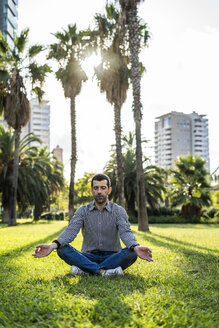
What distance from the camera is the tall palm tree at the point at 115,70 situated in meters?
20.2

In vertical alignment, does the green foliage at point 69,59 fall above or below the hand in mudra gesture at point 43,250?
above

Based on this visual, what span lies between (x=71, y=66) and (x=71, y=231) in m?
20.3

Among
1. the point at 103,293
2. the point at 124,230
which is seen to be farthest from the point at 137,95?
the point at 103,293

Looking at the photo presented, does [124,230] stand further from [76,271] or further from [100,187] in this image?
[76,271]

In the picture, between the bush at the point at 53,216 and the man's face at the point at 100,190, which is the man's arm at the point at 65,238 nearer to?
the man's face at the point at 100,190

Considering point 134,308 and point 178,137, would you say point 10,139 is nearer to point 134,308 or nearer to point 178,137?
point 134,308

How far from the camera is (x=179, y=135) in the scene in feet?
534

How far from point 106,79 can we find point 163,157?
15005cm

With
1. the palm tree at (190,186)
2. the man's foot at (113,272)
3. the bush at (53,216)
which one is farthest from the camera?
the bush at (53,216)

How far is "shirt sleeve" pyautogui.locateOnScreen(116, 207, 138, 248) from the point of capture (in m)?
4.88

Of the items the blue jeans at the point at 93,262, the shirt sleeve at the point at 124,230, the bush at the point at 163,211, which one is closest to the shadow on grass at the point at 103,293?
the blue jeans at the point at 93,262

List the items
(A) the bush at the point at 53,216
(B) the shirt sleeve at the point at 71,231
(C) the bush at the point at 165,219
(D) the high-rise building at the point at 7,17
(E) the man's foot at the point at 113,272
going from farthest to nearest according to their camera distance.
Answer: (D) the high-rise building at the point at 7,17 → (A) the bush at the point at 53,216 → (C) the bush at the point at 165,219 → (B) the shirt sleeve at the point at 71,231 → (E) the man's foot at the point at 113,272

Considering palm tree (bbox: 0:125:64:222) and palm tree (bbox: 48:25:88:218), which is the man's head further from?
palm tree (bbox: 0:125:64:222)

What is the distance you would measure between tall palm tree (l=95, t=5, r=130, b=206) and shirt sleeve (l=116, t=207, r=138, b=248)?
48.0 feet
